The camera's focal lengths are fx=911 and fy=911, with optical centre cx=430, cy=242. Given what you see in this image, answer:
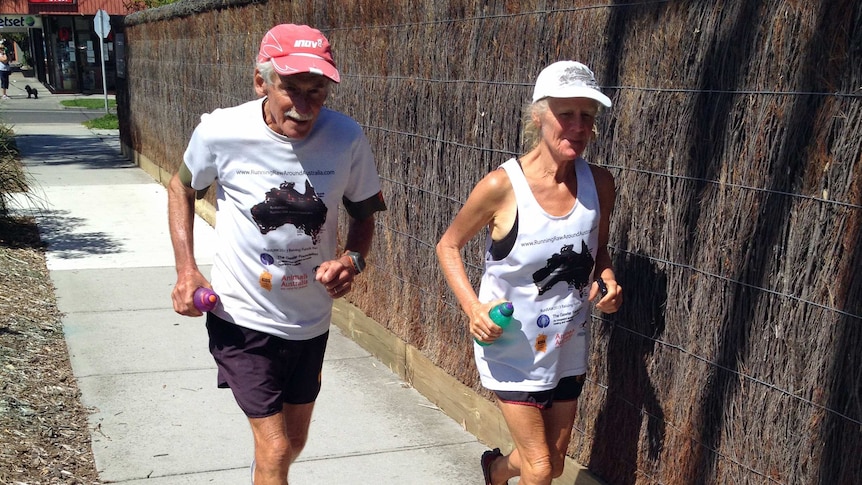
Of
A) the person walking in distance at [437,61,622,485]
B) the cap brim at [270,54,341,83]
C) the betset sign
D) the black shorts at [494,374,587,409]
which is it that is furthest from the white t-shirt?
the betset sign

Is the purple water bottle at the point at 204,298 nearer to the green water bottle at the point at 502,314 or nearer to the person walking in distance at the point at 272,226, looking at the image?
the person walking in distance at the point at 272,226

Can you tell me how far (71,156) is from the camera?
1730 centimetres

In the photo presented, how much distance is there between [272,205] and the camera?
3227 millimetres

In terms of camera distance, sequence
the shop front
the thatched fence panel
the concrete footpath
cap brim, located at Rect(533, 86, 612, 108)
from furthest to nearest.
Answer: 1. the shop front
2. the concrete footpath
3. cap brim, located at Rect(533, 86, 612, 108)
4. the thatched fence panel

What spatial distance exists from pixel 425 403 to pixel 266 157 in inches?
103

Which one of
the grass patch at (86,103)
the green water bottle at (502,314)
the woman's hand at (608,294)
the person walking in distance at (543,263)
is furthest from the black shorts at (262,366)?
the grass patch at (86,103)

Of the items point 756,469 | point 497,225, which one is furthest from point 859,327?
point 497,225

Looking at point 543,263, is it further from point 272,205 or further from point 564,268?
point 272,205

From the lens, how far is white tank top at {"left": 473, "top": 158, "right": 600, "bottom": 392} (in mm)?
3111

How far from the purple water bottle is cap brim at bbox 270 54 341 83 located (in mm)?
831

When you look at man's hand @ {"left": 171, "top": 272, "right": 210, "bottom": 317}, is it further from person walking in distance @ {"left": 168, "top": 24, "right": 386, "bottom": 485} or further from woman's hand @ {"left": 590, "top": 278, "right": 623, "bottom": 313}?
woman's hand @ {"left": 590, "top": 278, "right": 623, "bottom": 313}

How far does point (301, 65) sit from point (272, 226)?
0.59 metres

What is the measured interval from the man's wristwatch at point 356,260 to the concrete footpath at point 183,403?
1429 mm

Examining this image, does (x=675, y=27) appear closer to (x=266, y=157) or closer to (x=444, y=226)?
(x=266, y=157)
